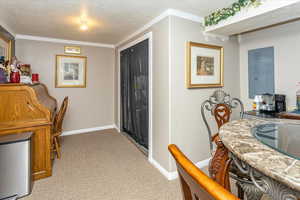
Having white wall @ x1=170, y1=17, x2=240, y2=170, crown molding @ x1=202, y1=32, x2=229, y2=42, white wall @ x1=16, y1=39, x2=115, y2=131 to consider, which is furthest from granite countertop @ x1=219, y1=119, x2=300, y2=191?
white wall @ x1=16, y1=39, x2=115, y2=131

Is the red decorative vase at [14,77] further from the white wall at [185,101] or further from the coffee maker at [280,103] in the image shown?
the coffee maker at [280,103]

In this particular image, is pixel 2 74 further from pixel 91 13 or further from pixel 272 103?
pixel 272 103

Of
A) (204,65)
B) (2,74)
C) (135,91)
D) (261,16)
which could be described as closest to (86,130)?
(135,91)

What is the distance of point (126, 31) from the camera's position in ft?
10.7

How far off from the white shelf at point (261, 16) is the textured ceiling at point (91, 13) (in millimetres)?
235

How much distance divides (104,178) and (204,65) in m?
2.24

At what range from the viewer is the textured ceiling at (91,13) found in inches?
83.3

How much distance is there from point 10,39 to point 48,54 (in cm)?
75

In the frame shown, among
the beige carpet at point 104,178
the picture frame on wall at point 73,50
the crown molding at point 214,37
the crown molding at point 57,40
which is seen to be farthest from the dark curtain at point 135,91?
the picture frame on wall at point 73,50

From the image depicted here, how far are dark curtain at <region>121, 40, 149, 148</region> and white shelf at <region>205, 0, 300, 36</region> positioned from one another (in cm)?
125

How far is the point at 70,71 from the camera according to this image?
4105mm

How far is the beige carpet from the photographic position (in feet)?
6.41

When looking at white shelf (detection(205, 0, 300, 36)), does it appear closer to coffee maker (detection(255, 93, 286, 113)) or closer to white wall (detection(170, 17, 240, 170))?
white wall (detection(170, 17, 240, 170))

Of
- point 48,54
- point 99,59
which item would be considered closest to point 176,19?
point 99,59
